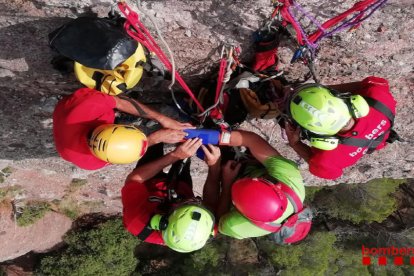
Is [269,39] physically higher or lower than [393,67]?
higher

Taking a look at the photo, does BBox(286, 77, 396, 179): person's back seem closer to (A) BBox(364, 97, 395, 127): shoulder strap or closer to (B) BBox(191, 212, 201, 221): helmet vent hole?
(A) BBox(364, 97, 395, 127): shoulder strap

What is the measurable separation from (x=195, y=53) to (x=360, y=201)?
30.8 ft

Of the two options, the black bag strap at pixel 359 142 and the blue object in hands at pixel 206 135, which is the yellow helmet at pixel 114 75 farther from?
the black bag strap at pixel 359 142

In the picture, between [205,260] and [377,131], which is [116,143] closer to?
[377,131]

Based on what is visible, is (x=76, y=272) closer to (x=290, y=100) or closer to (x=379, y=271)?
(x=290, y=100)

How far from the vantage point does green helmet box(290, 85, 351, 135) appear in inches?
107

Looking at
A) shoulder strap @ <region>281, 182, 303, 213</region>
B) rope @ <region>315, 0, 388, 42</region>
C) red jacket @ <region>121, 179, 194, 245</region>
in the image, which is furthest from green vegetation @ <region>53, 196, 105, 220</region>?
rope @ <region>315, 0, 388, 42</region>

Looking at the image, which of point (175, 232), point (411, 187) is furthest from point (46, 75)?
point (411, 187)

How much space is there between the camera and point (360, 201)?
11156 mm

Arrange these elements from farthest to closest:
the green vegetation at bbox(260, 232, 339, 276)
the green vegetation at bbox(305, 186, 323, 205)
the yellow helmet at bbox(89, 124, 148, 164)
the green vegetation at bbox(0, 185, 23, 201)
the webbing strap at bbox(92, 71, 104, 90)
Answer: the green vegetation at bbox(260, 232, 339, 276), the green vegetation at bbox(305, 186, 323, 205), the green vegetation at bbox(0, 185, 23, 201), the webbing strap at bbox(92, 71, 104, 90), the yellow helmet at bbox(89, 124, 148, 164)

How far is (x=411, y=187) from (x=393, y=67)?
9.48 m

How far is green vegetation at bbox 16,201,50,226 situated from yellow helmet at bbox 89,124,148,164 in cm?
565

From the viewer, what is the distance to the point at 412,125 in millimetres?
4844

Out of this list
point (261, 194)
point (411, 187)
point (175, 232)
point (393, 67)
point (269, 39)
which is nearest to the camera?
point (261, 194)
